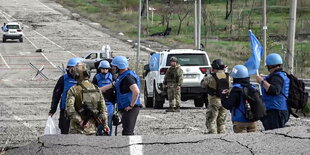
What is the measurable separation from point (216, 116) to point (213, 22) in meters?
68.4

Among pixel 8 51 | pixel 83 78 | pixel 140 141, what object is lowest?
pixel 8 51

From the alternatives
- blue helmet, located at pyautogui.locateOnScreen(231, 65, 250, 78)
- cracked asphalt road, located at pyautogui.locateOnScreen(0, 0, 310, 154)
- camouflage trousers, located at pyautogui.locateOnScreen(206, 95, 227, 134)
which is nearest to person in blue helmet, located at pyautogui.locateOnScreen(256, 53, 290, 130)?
blue helmet, located at pyautogui.locateOnScreen(231, 65, 250, 78)

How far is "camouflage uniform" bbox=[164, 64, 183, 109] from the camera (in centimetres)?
2202

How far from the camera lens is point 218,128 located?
14.2 meters

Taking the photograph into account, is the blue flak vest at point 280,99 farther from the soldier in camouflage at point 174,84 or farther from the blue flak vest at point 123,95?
the soldier in camouflage at point 174,84

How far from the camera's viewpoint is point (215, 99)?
1409 centimetres

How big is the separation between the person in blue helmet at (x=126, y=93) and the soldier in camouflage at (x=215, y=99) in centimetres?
210

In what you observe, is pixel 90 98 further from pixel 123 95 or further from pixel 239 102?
pixel 239 102

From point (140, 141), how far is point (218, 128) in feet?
14.2

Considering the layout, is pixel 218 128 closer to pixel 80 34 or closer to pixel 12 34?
pixel 12 34

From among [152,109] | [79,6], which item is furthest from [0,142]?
[79,6]

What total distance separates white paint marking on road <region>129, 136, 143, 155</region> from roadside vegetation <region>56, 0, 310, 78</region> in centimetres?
3968

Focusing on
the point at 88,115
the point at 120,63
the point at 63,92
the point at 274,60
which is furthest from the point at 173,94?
the point at 88,115

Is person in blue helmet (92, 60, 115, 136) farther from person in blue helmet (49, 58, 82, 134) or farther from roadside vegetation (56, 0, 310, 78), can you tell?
roadside vegetation (56, 0, 310, 78)
